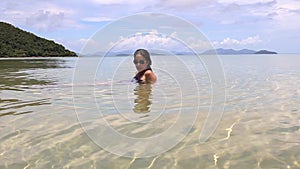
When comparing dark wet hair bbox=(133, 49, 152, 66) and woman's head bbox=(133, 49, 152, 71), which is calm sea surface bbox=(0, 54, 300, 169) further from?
woman's head bbox=(133, 49, 152, 71)

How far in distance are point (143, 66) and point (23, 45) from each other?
424ft

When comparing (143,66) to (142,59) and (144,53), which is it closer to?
(142,59)

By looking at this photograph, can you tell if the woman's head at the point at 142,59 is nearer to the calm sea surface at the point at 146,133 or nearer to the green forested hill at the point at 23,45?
the calm sea surface at the point at 146,133

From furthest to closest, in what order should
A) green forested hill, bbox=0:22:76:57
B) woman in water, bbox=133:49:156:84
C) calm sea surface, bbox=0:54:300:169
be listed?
green forested hill, bbox=0:22:76:57
woman in water, bbox=133:49:156:84
calm sea surface, bbox=0:54:300:169

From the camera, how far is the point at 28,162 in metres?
4.70

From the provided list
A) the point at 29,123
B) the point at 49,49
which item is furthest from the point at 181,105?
the point at 49,49

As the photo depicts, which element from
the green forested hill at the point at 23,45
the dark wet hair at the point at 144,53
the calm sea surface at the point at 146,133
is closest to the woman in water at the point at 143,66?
the dark wet hair at the point at 144,53

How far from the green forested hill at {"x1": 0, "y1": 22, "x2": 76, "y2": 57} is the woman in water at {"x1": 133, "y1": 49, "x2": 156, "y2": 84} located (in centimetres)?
10360

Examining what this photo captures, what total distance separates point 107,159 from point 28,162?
106 centimetres

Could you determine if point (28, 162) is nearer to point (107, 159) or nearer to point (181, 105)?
point (107, 159)

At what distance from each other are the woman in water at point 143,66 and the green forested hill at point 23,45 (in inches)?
4079

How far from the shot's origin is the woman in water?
40.1 feet

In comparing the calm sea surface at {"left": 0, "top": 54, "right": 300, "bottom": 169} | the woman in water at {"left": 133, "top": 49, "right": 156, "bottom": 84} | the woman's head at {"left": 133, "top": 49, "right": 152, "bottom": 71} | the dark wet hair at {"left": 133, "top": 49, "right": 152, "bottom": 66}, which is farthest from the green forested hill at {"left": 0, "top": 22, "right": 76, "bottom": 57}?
the calm sea surface at {"left": 0, "top": 54, "right": 300, "bottom": 169}

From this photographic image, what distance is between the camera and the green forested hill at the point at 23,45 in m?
117
